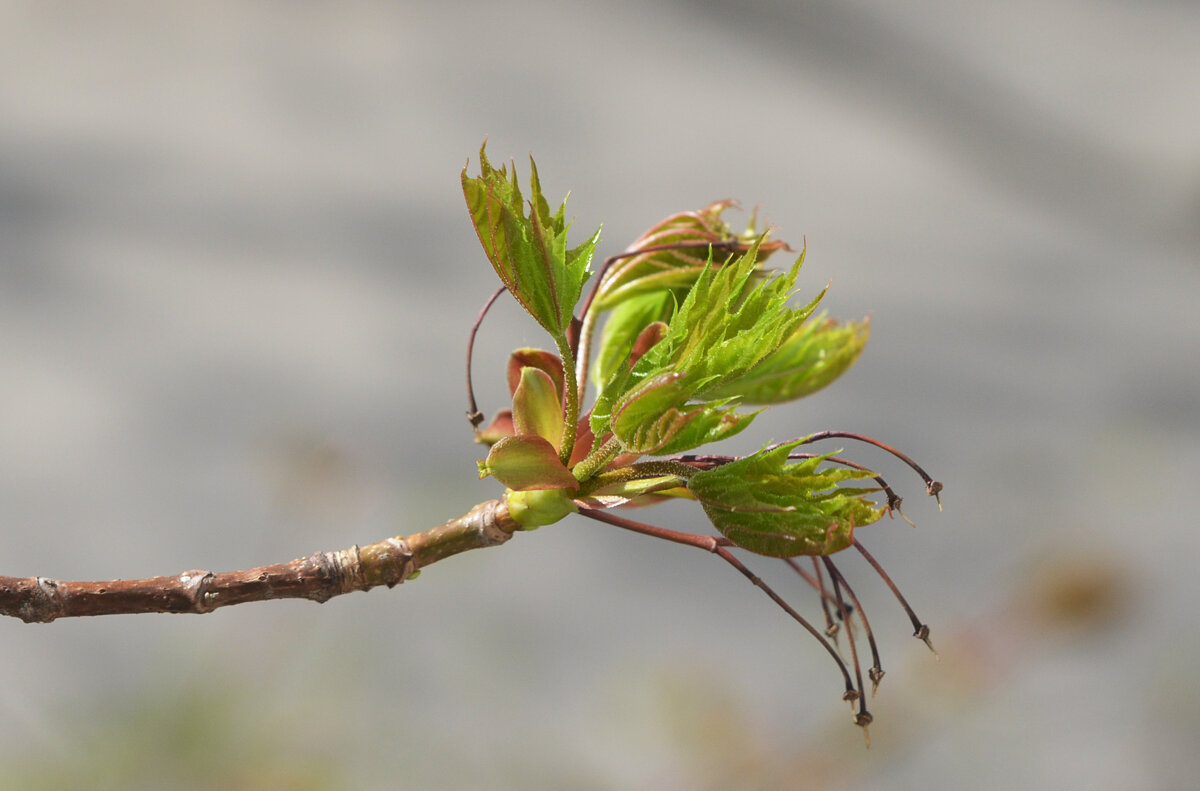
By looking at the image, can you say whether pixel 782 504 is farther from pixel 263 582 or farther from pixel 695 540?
pixel 263 582

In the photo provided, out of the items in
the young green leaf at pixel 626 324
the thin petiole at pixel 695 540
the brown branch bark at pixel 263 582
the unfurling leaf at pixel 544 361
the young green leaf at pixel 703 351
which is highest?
the young green leaf at pixel 626 324

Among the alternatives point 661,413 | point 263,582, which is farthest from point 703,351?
point 263,582

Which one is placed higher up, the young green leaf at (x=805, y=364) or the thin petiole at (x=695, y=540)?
the young green leaf at (x=805, y=364)

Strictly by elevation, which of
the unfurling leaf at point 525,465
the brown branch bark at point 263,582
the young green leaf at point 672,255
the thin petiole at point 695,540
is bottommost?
the thin petiole at point 695,540

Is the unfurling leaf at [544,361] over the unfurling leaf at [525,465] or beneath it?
over

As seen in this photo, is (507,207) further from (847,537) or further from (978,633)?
(978,633)
